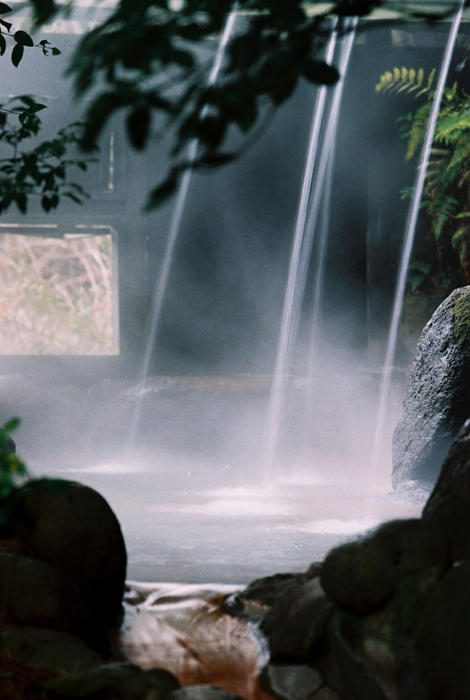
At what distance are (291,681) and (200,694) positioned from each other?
1.44 ft

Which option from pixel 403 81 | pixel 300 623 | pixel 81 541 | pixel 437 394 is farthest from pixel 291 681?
pixel 403 81

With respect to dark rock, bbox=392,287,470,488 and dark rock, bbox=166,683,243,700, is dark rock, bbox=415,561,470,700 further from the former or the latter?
dark rock, bbox=392,287,470,488

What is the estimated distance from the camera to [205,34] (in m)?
1.07

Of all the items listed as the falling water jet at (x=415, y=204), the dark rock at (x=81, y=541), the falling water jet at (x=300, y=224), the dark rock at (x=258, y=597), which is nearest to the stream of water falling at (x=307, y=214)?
the falling water jet at (x=300, y=224)

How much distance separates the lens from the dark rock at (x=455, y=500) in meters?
1.98

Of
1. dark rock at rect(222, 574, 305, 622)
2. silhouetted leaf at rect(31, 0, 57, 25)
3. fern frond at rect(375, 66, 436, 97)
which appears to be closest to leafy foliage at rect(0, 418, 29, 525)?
silhouetted leaf at rect(31, 0, 57, 25)

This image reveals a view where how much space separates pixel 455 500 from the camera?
2080mm

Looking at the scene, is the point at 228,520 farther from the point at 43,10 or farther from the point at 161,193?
the point at 161,193

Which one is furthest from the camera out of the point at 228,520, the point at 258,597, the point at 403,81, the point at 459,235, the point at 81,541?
the point at 403,81

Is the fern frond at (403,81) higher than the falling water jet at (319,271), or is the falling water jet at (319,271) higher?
the fern frond at (403,81)

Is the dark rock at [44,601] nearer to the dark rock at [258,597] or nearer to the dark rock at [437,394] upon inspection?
the dark rock at [258,597]

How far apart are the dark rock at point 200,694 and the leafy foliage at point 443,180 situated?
6.49 meters

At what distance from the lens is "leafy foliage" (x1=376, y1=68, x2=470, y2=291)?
24.5ft

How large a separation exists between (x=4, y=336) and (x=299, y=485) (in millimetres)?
5069
